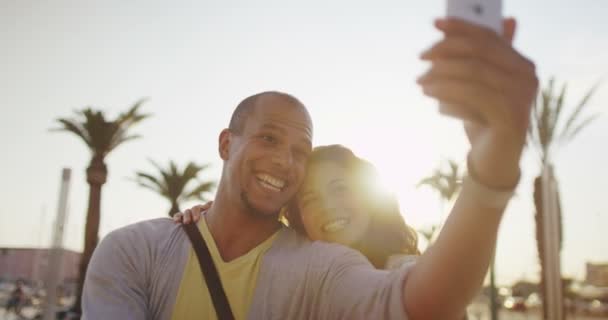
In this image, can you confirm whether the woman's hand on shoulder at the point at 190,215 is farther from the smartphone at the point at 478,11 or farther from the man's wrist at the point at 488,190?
the smartphone at the point at 478,11

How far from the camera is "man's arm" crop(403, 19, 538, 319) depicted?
1331 millimetres

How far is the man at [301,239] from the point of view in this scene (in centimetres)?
137

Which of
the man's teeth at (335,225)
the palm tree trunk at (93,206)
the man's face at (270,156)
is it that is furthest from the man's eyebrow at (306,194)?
the palm tree trunk at (93,206)

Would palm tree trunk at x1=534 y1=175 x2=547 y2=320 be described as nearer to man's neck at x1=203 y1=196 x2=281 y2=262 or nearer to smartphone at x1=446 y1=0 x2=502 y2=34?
man's neck at x1=203 y1=196 x2=281 y2=262

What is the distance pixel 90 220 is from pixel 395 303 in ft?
75.9

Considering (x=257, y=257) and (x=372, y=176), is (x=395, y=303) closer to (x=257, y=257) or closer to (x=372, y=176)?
(x=257, y=257)

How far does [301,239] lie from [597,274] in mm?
63666

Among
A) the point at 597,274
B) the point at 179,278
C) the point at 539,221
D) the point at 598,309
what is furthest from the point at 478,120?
the point at 597,274

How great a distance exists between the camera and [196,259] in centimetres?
298

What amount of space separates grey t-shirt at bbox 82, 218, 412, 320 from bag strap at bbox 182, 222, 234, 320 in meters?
0.07

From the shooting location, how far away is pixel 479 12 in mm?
1310

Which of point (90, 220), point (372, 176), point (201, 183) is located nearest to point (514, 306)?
point (201, 183)

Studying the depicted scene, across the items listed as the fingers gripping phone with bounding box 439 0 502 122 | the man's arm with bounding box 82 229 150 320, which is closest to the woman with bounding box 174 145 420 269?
the man's arm with bounding box 82 229 150 320

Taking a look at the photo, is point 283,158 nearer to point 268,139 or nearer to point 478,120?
point 268,139
